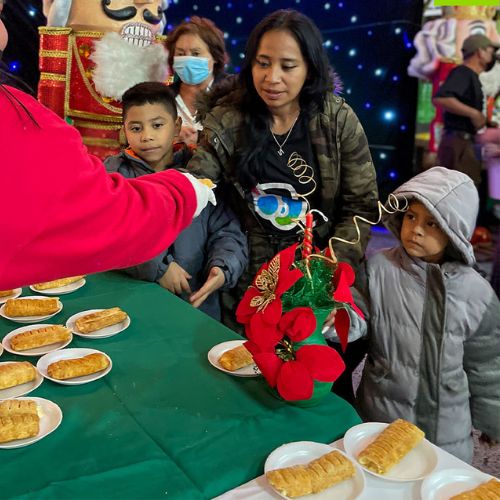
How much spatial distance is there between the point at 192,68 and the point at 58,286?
137 cm

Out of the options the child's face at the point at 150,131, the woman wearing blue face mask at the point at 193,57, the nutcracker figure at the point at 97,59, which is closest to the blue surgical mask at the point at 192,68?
the woman wearing blue face mask at the point at 193,57

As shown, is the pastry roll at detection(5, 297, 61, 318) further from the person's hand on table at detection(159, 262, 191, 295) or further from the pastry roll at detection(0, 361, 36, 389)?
the person's hand on table at detection(159, 262, 191, 295)

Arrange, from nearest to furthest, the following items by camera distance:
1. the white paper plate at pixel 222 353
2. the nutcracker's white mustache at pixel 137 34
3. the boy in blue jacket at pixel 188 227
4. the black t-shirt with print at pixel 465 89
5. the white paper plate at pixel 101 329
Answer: the white paper plate at pixel 222 353 < the white paper plate at pixel 101 329 < the boy in blue jacket at pixel 188 227 < the nutcracker's white mustache at pixel 137 34 < the black t-shirt with print at pixel 465 89

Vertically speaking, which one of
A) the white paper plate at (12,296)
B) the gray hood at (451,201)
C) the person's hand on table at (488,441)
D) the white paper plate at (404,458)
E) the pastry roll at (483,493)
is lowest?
the person's hand on table at (488,441)

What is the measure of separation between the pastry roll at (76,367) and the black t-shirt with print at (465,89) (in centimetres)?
326

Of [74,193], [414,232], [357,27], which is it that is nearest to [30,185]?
[74,193]

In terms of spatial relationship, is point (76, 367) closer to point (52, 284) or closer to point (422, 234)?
point (52, 284)

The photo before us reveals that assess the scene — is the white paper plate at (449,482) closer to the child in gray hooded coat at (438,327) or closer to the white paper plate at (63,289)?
the child in gray hooded coat at (438,327)

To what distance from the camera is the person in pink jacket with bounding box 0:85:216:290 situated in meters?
0.85

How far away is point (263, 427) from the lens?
1.03 meters

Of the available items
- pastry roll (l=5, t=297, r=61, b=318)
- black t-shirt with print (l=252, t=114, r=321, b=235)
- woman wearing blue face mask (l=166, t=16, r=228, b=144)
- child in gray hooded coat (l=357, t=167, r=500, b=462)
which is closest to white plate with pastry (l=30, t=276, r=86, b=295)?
pastry roll (l=5, t=297, r=61, b=318)

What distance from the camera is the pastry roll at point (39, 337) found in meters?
1.28

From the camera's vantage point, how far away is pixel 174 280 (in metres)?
1.81

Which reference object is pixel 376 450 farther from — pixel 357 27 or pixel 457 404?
pixel 357 27
